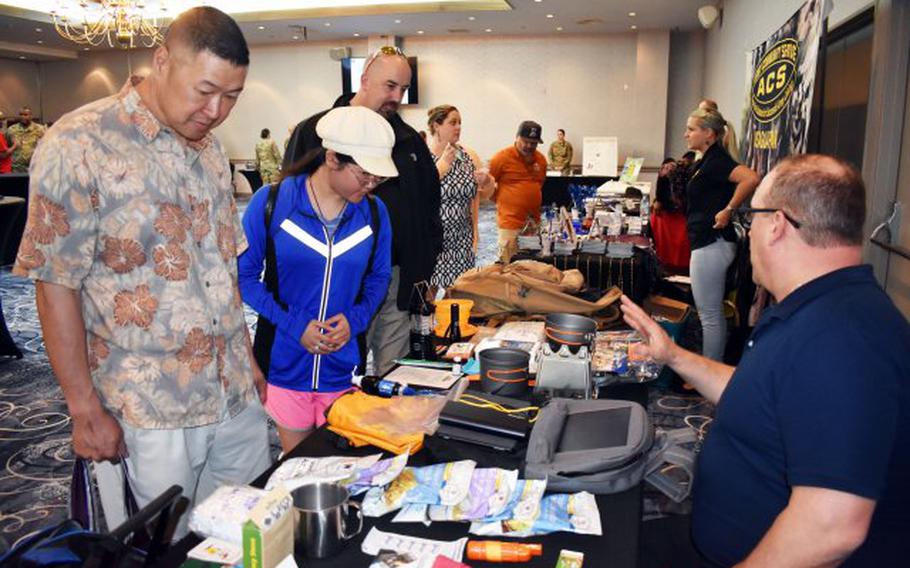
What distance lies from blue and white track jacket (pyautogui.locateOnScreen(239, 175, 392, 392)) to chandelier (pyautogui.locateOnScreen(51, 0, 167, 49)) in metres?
9.76

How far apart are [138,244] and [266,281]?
640mm

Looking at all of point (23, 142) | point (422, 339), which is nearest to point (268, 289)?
point (422, 339)

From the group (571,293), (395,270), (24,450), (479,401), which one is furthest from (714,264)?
(24,450)

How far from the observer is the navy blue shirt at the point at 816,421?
1128 millimetres

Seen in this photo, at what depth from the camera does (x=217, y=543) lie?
3.67 ft

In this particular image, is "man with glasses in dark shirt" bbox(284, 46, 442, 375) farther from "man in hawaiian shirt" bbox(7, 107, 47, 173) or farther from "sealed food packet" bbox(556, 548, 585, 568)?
"man in hawaiian shirt" bbox(7, 107, 47, 173)

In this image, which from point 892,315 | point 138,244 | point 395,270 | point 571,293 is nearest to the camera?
point 892,315

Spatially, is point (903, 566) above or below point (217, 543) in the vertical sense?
below

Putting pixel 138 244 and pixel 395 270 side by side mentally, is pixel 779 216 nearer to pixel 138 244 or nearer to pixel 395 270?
pixel 138 244

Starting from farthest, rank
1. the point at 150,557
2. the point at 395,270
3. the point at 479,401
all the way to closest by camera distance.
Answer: the point at 395,270
the point at 479,401
the point at 150,557

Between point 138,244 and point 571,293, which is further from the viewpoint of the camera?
point 571,293

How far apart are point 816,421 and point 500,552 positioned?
57cm

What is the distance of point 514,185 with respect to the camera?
217 inches

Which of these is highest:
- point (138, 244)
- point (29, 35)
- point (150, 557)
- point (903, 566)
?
point (29, 35)
